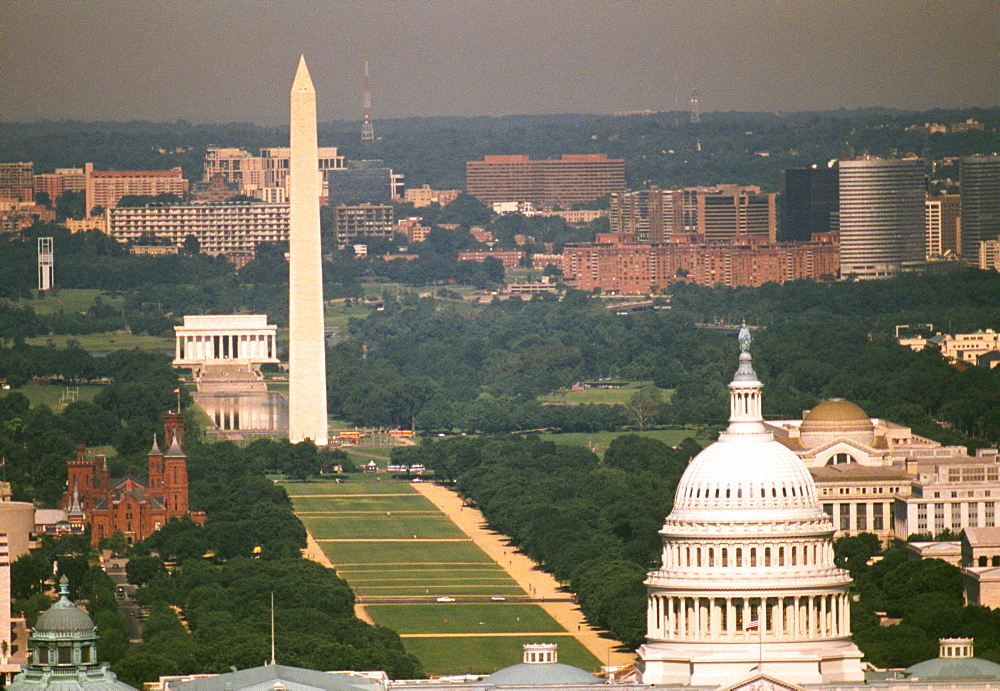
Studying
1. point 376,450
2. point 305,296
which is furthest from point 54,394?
point 376,450

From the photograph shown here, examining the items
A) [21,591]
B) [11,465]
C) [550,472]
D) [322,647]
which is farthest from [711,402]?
[322,647]

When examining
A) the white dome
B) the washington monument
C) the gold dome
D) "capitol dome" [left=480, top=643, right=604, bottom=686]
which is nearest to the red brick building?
the gold dome

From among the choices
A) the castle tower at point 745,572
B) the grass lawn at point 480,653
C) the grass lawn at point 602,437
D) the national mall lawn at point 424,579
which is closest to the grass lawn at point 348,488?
the national mall lawn at point 424,579

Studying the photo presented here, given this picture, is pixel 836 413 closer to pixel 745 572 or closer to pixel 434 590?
pixel 434 590

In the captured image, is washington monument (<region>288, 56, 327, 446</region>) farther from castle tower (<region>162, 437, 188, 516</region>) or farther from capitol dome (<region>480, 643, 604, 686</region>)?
capitol dome (<region>480, 643, 604, 686</region>)

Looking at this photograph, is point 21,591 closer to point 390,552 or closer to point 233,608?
point 233,608
